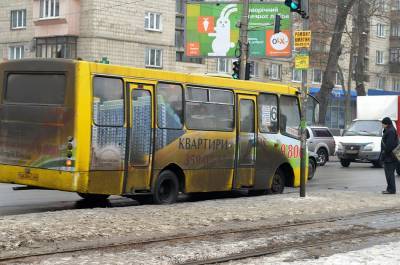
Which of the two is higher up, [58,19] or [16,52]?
[58,19]

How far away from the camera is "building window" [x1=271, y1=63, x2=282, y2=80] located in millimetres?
58094

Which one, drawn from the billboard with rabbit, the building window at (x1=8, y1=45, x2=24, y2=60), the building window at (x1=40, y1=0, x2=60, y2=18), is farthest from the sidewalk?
the building window at (x1=8, y1=45, x2=24, y2=60)

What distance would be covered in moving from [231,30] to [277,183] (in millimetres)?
19551

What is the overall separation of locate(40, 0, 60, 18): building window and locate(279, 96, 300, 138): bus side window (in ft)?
105

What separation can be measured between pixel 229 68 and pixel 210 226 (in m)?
44.1

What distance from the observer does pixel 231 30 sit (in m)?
33.8

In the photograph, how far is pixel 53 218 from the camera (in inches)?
386

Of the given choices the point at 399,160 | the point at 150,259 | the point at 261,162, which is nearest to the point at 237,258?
the point at 150,259

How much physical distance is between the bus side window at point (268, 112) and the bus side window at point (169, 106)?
2.45 metres

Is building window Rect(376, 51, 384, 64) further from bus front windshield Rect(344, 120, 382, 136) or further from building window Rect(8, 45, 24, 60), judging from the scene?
bus front windshield Rect(344, 120, 382, 136)

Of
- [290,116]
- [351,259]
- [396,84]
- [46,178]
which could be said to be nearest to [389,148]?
[290,116]

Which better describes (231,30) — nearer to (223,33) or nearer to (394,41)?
(223,33)

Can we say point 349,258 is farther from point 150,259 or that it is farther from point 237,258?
point 150,259

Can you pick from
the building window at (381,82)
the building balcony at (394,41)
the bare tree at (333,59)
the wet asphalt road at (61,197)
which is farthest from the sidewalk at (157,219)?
the building balcony at (394,41)
